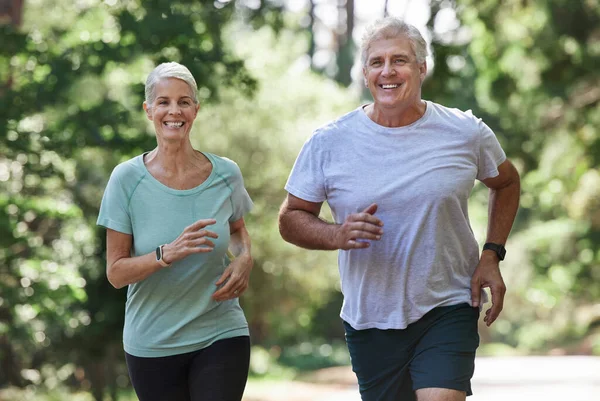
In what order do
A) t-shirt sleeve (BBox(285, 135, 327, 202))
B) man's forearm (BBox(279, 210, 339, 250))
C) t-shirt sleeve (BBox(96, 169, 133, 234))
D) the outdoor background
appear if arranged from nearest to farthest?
man's forearm (BBox(279, 210, 339, 250)) → t-shirt sleeve (BBox(96, 169, 133, 234)) → t-shirt sleeve (BBox(285, 135, 327, 202)) → the outdoor background

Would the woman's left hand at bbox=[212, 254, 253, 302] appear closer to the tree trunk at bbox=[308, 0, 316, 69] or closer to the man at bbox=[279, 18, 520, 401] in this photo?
the man at bbox=[279, 18, 520, 401]

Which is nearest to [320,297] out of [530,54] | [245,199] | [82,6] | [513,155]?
[513,155]

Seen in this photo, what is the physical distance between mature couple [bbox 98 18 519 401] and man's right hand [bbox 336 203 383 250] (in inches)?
5.5

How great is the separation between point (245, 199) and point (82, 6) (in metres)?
9.65

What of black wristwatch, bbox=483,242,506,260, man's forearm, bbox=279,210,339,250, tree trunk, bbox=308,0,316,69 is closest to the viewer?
man's forearm, bbox=279,210,339,250

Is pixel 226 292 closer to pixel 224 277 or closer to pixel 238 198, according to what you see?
pixel 224 277

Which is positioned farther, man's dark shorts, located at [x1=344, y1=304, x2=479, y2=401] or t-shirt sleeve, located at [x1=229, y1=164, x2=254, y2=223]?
t-shirt sleeve, located at [x1=229, y1=164, x2=254, y2=223]

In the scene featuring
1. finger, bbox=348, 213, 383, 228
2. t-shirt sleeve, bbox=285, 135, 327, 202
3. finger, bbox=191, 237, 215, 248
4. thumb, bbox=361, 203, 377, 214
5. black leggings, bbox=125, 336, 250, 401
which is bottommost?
black leggings, bbox=125, 336, 250, 401

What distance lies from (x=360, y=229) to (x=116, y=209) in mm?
1054

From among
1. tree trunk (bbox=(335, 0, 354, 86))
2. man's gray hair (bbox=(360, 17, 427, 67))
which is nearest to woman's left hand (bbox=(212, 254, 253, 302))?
man's gray hair (bbox=(360, 17, 427, 67))

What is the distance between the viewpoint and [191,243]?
402cm

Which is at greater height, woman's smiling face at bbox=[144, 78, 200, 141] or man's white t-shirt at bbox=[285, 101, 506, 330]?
woman's smiling face at bbox=[144, 78, 200, 141]

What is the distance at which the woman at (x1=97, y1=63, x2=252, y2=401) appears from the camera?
423 centimetres

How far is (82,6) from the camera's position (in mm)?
13461
